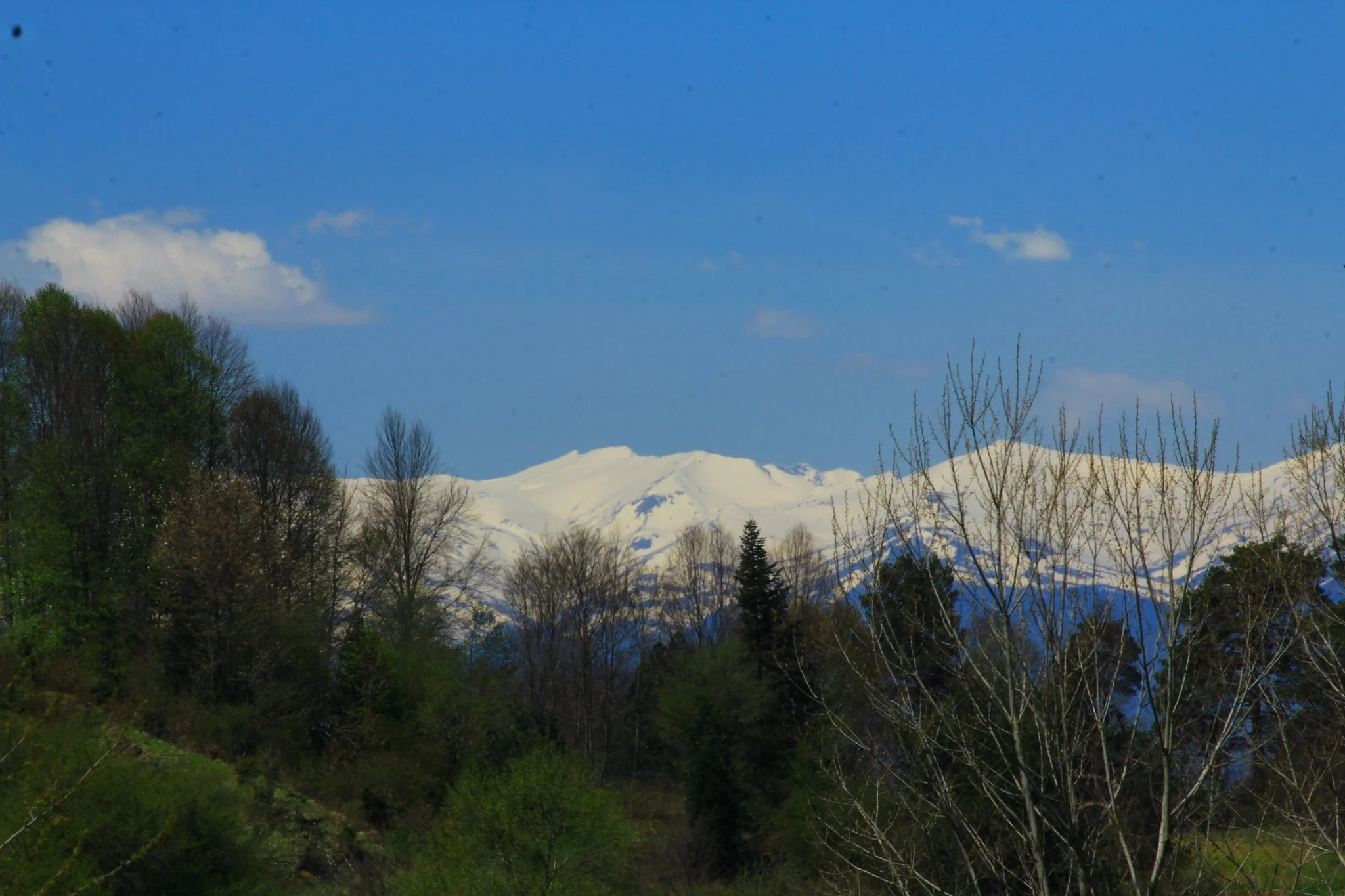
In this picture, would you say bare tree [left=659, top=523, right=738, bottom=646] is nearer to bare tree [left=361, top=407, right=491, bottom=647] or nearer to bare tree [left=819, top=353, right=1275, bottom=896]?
bare tree [left=361, top=407, right=491, bottom=647]

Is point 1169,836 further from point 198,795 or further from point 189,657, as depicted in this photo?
point 189,657

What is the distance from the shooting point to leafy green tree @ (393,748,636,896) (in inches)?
1026

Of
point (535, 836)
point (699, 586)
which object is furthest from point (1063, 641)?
point (699, 586)

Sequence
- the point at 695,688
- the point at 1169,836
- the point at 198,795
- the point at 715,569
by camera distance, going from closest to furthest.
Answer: the point at 1169,836 < the point at 198,795 < the point at 695,688 < the point at 715,569

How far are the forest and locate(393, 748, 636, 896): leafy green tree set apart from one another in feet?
0.38

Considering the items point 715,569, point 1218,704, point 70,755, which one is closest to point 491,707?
point 70,755

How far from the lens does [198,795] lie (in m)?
22.5

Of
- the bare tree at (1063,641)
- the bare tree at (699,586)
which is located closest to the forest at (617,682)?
the bare tree at (1063,641)

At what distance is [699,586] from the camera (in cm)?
8431

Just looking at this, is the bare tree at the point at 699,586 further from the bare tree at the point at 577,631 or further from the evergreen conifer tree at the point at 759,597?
the evergreen conifer tree at the point at 759,597

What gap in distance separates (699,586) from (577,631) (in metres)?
14.7

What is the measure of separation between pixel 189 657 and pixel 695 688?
1892cm

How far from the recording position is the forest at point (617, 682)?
38.7 ft

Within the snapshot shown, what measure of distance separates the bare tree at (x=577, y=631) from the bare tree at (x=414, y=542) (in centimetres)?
A: 1029
